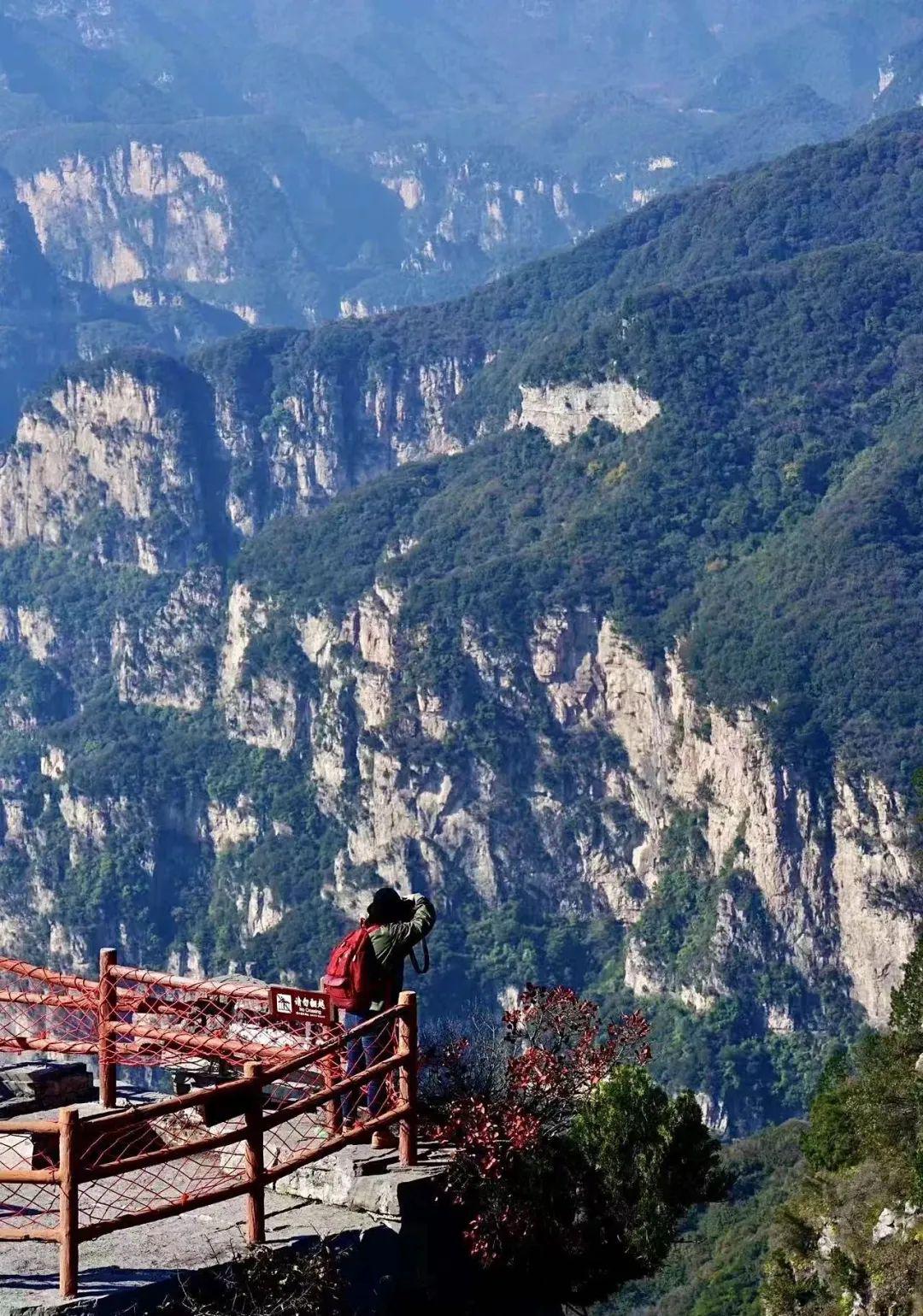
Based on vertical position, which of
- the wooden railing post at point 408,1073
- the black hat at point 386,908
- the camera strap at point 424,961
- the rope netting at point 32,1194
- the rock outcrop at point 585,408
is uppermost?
the rock outcrop at point 585,408

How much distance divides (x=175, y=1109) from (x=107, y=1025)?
3.09 m

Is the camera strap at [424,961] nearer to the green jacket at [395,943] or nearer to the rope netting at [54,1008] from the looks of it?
the green jacket at [395,943]

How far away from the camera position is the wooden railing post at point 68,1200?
1307 cm

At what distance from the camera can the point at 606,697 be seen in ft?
454

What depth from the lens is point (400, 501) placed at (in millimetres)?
175375

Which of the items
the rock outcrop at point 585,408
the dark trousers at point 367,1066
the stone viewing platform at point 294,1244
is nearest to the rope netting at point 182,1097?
the dark trousers at point 367,1066

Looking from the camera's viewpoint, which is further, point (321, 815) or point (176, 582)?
point (176, 582)

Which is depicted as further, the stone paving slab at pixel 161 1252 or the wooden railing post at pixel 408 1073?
the wooden railing post at pixel 408 1073

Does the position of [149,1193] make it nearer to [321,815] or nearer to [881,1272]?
[881,1272]

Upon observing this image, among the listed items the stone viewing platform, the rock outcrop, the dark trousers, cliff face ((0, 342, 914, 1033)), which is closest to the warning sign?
the dark trousers

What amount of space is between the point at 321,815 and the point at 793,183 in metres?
61.7

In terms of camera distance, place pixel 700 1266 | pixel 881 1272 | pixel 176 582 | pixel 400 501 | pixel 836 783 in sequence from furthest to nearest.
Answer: pixel 176 582 < pixel 400 501 < pixel 836 783 < pixel 700 1266 < pixel 881 1272

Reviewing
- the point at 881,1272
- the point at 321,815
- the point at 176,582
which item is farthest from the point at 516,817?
the point at 881,1272

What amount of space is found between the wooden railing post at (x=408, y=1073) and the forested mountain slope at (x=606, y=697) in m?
94.9
